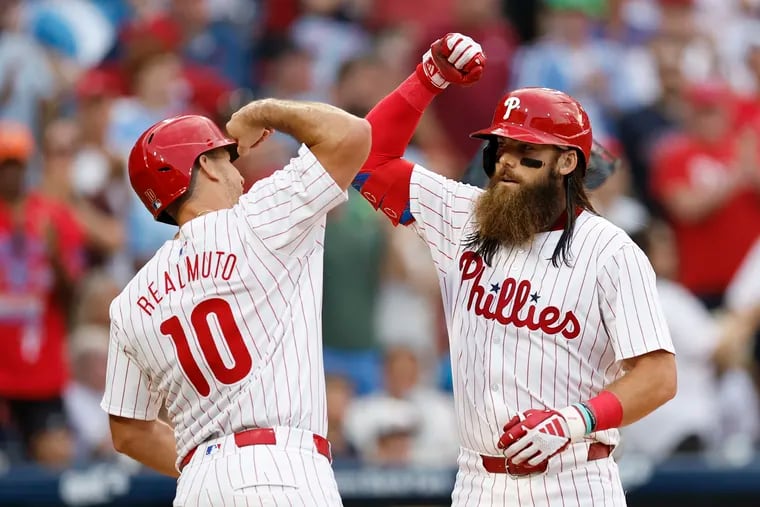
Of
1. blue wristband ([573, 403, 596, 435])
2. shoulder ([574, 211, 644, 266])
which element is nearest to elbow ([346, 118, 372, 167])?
shoulder ([574, 211, 644, 266])

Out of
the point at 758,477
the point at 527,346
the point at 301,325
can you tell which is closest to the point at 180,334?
the point at 301,325

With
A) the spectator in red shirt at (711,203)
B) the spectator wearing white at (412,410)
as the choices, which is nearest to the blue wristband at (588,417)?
the spectator wearing white at (412,410)

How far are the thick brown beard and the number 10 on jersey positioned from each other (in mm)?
835

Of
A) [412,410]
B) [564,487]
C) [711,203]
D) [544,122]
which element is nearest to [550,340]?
[564,487]

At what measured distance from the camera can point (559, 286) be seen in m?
4.19

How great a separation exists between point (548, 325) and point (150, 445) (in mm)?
1357

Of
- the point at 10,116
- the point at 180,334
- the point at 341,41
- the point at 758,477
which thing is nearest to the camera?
the point at 180,334

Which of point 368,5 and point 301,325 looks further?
point 368,5

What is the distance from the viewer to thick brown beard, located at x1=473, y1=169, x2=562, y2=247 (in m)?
4.26

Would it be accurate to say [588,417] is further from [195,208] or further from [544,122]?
[195,208]

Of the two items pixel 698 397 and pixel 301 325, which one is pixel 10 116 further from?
pixel 301 325

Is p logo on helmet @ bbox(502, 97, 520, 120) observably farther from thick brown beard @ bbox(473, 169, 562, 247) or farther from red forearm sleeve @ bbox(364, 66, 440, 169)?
red forearm sleeve @ bbox(364, 66, 440, 169)

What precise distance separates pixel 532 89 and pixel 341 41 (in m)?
5.71

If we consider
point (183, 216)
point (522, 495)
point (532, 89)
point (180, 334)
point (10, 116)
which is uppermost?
point (10, 116)
